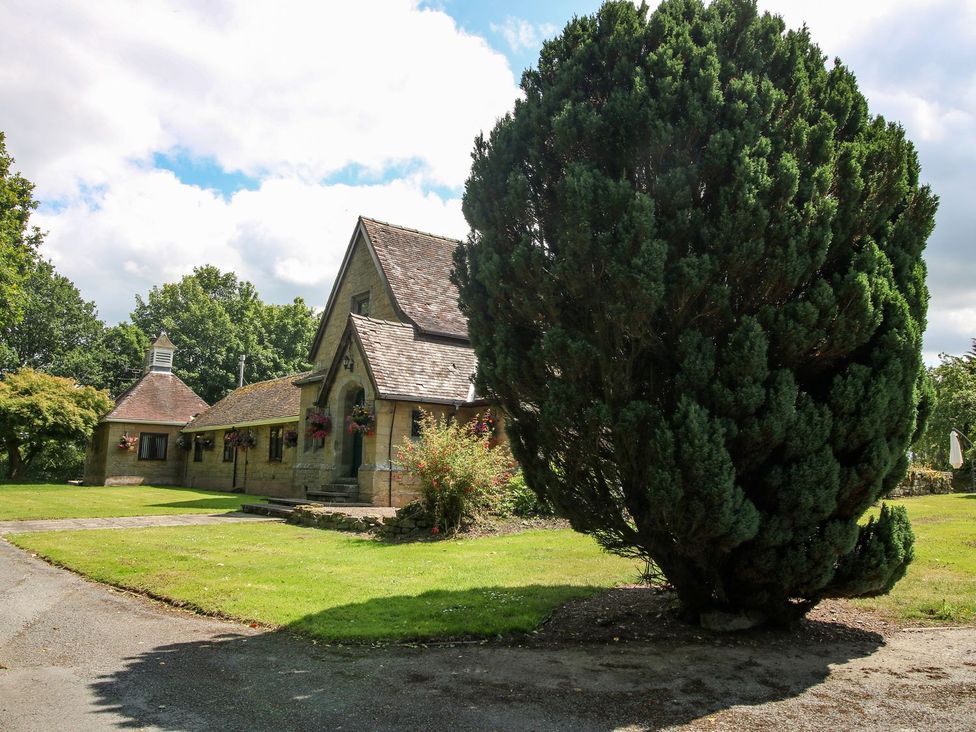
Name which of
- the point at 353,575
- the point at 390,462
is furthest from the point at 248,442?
the point at 353,575

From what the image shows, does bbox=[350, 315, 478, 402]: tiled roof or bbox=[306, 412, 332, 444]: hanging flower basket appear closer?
bbox=[350, 315, 478, 402]: tiled roof

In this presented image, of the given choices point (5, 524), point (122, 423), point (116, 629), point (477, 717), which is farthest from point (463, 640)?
point (122, 423)

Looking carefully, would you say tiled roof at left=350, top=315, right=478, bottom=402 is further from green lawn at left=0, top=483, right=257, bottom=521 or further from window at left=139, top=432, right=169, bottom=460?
window at left=139, top=432, right=169, bottom=460

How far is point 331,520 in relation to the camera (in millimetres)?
16250

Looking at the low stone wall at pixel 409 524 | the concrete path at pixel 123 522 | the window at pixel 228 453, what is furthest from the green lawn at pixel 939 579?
the window at pixel 228 453

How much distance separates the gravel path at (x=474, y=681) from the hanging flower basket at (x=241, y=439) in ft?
76.3

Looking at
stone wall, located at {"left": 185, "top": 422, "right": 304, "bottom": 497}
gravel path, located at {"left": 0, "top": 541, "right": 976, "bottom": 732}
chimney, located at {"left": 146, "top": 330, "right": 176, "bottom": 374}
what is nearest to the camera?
gravel path, located at {"left": 0, "top": 541, "right": 976, "bottom": 732}

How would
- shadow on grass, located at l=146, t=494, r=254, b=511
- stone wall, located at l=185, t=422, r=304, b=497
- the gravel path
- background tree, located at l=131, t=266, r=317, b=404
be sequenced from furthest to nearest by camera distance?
background tree, located at l=131, t=266, r=317, b=404 < stone wall, located at l=185, t=422, r=304, b=497 < shadow on grass, located at l=146, t=494, r=254, b=511 < the gravel path

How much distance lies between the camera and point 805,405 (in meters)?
6.22

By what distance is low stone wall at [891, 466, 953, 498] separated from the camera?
22797mm

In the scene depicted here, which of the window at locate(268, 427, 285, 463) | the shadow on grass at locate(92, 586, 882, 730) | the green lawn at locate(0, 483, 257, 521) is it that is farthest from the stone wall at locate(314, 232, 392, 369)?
the shadow on grass at locate(92, 586, 882, 730)

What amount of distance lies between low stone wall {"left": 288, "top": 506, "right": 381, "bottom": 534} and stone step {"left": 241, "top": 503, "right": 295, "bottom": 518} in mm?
805

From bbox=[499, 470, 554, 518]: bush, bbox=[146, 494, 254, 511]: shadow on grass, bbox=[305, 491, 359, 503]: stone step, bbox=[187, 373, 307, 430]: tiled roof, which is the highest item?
bbox=[187, 373, 307, 430]: tiled roof

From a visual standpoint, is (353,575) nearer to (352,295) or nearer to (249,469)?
(352,295)
